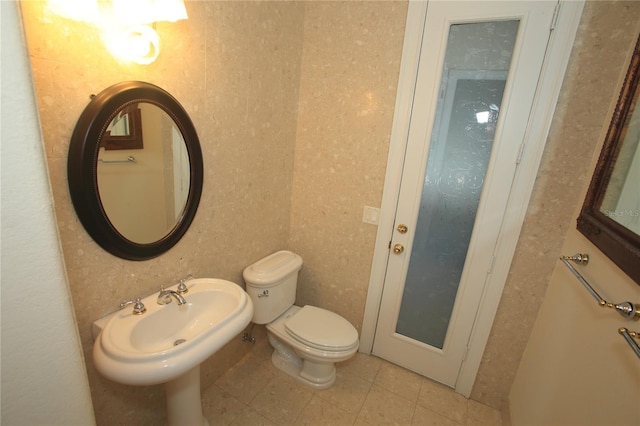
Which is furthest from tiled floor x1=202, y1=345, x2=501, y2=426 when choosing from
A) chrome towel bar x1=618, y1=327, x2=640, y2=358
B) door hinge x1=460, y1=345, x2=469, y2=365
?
chrome towel bar x1=618, y1=327, x2=640, y2=358

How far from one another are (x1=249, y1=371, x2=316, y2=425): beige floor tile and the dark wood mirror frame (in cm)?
163

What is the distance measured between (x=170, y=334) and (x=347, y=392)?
1166 mm

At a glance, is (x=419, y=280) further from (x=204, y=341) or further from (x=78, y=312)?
(x=78, y=312)

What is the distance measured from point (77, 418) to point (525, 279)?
1.86 metres

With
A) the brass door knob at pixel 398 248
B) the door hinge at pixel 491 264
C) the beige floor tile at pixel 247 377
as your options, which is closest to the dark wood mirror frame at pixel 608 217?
the door hinge at pixel 491 264

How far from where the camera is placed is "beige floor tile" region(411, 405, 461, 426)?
161cm

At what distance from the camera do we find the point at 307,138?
1.91 metres

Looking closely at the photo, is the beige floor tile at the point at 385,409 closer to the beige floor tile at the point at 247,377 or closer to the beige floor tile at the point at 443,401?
the beige floor tile at the point at 443,401

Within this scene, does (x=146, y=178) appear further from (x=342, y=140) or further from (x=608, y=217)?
(x=608, y=217)

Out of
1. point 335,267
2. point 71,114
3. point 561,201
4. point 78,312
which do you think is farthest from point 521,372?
point 71,114

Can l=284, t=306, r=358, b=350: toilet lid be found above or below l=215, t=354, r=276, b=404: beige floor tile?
above

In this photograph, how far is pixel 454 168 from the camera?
158 cm

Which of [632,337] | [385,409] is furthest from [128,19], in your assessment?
[385,409]

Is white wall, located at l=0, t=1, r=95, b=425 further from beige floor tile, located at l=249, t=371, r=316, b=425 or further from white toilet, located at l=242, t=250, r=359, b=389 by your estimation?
beige floor tile, located at l=249, t=371, r=316, b=425
